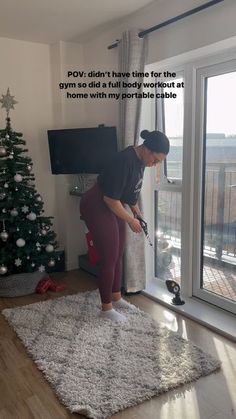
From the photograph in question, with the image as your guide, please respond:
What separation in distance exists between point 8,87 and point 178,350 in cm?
283

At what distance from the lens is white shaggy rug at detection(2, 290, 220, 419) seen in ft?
5.96

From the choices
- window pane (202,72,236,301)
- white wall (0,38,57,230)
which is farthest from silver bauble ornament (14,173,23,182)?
window pane (202,72,236,301)

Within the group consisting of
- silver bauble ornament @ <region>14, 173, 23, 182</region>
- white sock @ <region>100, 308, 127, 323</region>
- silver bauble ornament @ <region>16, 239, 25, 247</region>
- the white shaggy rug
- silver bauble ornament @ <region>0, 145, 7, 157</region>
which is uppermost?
silver bauble ornament @ <region>0, 145, 7, 157</region>

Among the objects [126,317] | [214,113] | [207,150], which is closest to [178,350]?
[126,317]

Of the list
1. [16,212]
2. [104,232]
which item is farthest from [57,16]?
[104,232]

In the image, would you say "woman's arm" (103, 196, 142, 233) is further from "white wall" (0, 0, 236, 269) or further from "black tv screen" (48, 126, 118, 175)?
"white wall" (0, 0, 236, 269)

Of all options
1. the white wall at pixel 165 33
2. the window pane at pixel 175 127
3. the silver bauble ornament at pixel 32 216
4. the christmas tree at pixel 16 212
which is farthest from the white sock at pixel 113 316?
the white wall at pixel 165 33

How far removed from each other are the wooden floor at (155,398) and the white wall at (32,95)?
1.81 metres

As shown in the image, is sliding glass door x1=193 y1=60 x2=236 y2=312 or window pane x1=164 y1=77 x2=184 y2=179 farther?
window pane x1=164 y1=77 x2=184 y2=179

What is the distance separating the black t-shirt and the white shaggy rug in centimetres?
95

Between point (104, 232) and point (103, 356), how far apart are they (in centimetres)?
83

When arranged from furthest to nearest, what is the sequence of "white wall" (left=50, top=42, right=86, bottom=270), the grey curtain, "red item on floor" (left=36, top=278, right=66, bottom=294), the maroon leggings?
"white wall" (left=50, top=42, right=86, bottom=270) < "red item on floor" (left=36, top=278, right=66, bottom=294) < the grey curtain < the maroon leggings

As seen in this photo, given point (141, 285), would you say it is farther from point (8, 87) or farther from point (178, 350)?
point (8, 87)

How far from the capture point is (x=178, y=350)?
2.20m
